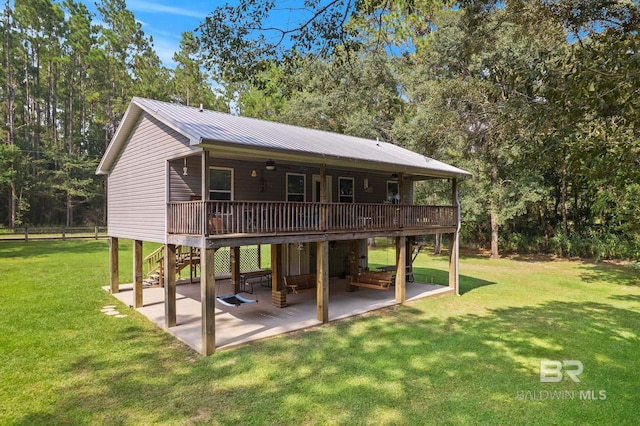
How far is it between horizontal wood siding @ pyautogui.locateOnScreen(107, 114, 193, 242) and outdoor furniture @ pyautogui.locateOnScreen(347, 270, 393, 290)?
7058 mm

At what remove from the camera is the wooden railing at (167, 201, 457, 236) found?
8320mm

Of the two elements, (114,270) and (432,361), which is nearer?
(432,361)

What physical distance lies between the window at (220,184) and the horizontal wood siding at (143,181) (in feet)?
4.33

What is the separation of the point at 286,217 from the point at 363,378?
4538 millimetres

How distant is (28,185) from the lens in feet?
113

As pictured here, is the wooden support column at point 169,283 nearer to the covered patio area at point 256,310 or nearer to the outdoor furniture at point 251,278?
the covered patio area at point 256,310

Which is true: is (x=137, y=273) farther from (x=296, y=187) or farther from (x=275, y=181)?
(x=296, y=187)

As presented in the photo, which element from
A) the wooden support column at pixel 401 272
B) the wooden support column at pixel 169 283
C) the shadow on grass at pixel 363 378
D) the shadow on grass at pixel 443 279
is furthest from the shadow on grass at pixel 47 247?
the wooden support column at pixel 401 272

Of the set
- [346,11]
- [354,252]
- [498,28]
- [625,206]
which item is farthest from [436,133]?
[346,11]

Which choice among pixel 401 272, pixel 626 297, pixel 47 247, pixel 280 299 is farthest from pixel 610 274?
pixel 47 247

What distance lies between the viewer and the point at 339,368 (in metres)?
7.12

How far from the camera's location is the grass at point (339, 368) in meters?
5.56

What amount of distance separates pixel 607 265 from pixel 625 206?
6.33m

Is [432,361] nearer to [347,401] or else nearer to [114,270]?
[347,401]
